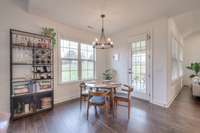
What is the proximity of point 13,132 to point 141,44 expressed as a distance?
166 inches

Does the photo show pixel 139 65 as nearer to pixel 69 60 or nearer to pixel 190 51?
pixel 69 60

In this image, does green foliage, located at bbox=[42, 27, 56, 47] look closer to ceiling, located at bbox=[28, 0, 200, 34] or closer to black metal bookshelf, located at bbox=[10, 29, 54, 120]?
black metal bookshelf, located at bbox=[10, 29, 54, 120]

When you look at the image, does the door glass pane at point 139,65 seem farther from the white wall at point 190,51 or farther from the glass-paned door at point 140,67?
the white wall at point 190,51

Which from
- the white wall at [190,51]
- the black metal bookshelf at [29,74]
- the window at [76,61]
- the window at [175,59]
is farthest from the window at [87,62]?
the white wall at [190,51]

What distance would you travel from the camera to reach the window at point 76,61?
407 centimetres

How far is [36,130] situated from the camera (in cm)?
A: 223

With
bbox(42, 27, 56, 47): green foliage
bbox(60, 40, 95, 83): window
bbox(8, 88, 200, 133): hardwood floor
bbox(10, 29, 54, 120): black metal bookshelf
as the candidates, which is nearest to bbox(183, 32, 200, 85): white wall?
bbox(8, 88, 200, 133): hardwood floor

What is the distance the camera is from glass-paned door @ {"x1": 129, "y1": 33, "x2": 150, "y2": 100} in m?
4.00

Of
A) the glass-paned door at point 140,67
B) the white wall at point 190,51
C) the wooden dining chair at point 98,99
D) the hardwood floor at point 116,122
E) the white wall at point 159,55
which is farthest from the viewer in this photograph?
the white wall at point 190,51

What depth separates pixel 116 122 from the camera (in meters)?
2.56

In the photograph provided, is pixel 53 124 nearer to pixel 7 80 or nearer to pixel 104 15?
pixel 7 80

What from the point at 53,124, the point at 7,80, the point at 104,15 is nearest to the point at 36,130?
the point at 53,124

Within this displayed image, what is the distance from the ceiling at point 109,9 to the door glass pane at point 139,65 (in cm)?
85

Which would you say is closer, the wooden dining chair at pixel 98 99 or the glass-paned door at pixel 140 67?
the wooden dining chair at pixel 98 99
